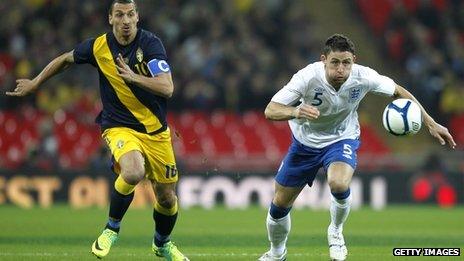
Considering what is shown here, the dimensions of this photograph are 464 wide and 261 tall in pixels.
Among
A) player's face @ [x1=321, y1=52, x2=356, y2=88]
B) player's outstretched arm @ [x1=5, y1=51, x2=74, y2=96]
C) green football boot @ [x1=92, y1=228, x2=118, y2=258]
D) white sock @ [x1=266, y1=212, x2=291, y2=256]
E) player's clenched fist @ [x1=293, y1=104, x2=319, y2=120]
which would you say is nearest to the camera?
player's clenched fist @ [x1=293, y1=104, x2=319, y2=120]

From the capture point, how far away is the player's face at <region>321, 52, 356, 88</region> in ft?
32.4

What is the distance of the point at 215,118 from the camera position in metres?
23.5

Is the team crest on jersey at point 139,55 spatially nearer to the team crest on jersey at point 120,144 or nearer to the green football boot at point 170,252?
the team crest on jersey at point 120,144

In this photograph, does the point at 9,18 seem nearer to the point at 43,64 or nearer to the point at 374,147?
the point at 43,64

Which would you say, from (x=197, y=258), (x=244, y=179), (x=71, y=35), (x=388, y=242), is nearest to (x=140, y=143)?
(x=197, y=258)

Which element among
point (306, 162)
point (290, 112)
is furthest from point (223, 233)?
point (290, 112)

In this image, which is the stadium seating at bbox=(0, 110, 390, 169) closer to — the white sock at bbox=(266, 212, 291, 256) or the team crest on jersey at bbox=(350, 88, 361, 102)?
the white sock at bbox=(266, 212, 291, 256)

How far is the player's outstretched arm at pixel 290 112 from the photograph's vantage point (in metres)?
9.25

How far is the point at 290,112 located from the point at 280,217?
1270mm

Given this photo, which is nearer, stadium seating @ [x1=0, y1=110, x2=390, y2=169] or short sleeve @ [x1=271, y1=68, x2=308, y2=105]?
short sleeve @ [x1=271, y1=68, x2=308, y2=105]

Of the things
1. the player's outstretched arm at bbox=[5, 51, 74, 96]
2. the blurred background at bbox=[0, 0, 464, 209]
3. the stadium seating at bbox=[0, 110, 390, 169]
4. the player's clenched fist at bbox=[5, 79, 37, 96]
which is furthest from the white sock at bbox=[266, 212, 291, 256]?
the stadium seating at bbox=[0, 110, 390, 169]

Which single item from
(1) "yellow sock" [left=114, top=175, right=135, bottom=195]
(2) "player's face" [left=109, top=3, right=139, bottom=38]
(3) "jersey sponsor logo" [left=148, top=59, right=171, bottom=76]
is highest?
(2) "player's face" [left=109, top=3, right=139, bottom=38]

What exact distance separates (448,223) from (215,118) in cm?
713

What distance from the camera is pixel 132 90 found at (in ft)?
32.7
